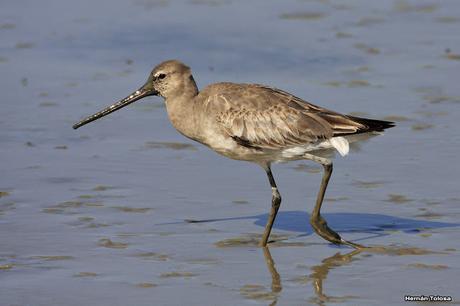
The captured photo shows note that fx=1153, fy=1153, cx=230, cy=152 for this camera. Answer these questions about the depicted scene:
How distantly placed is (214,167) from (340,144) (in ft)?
6.21

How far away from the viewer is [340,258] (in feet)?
27.4

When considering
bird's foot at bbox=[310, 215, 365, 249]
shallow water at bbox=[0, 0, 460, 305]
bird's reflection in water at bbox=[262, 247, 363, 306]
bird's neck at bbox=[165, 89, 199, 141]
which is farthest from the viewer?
bird's neck at bbox=[165, 89, 199, 141]

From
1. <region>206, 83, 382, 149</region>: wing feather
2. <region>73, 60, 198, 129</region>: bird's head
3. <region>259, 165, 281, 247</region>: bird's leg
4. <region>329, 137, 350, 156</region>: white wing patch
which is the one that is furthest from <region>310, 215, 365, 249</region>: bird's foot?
<region>73, 60, 198, 129</region>: bird's head

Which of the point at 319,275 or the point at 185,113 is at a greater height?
the point at 185,113

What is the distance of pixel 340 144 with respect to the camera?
887cm

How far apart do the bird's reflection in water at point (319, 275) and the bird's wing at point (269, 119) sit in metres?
0.93

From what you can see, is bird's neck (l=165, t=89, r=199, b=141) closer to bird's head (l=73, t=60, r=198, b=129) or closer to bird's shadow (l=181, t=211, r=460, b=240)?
bird's head (l=73, t=60, r=198, b=129)

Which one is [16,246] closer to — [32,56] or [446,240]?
[446,240]

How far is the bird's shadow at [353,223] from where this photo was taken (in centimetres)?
892

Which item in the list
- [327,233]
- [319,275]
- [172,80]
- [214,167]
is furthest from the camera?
[214,167]

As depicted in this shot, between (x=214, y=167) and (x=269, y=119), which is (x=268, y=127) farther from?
(x=214, y=167)

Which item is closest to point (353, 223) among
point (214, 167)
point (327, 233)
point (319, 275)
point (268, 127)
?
point (327, 233)

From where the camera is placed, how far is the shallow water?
7.85 meters

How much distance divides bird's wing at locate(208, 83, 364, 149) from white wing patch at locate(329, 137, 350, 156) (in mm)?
52
